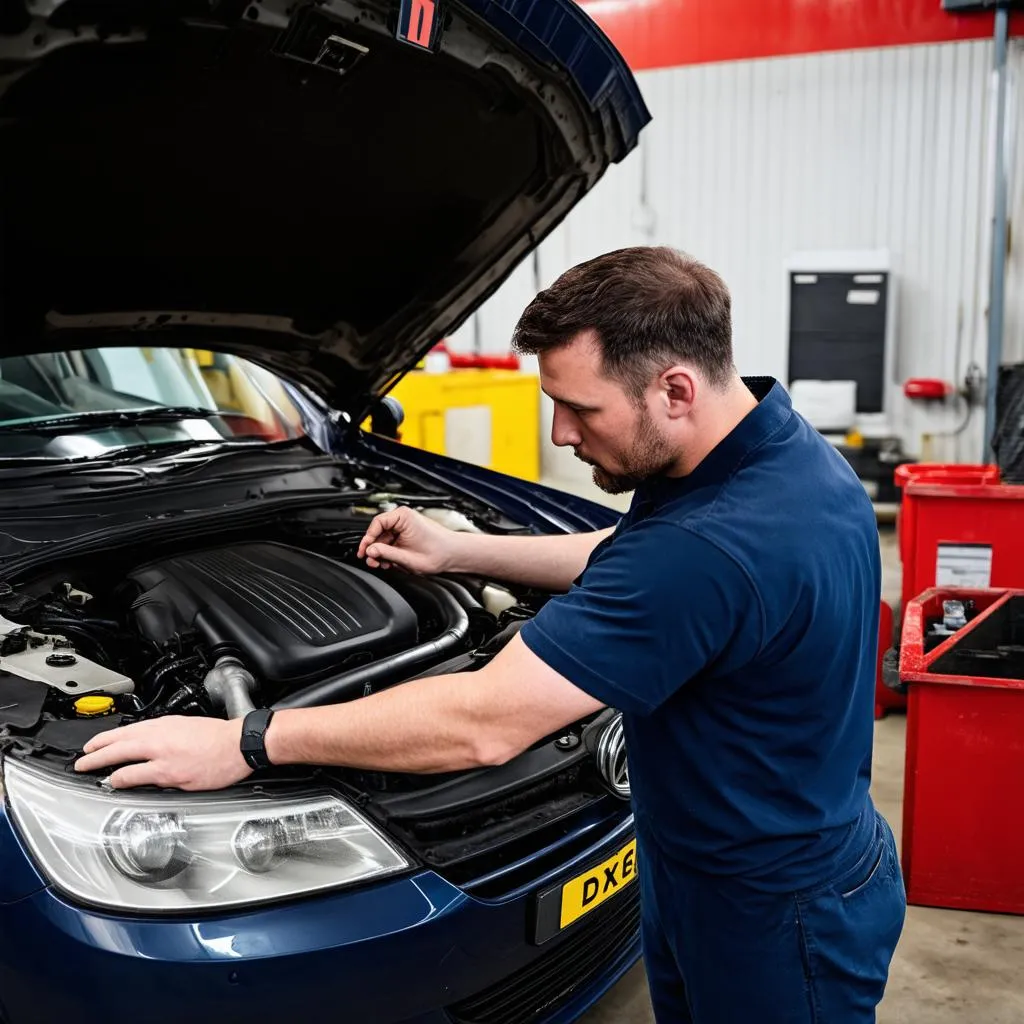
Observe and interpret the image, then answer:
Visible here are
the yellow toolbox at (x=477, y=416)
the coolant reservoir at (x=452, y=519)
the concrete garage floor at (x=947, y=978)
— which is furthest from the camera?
the yellow toolbox at (x=477, y=416)

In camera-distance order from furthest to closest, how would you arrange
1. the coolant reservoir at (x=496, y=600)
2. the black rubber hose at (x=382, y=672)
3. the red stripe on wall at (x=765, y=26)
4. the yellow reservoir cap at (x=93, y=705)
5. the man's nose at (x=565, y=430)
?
the red stripe on wall at (x=765, y=26), the coolant reservoir at (x=496, y=600), the black rubber hose at (x=382, y=672), the yellow reservoir cap at (x=93, y=705), the man's nose at (x=565, y=430)

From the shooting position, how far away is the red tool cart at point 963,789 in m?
2.35

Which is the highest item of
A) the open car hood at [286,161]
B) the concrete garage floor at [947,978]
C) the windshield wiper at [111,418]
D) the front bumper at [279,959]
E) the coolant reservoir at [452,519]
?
the open car hood at [286,161]

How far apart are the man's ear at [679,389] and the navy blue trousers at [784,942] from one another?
55cm

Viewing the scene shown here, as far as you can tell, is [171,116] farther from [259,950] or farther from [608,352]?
[259,950]

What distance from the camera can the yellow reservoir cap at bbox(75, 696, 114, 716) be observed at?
147 cm

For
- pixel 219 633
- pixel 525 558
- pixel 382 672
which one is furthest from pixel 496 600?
pixel 219 633

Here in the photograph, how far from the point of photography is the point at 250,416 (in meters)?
2.65

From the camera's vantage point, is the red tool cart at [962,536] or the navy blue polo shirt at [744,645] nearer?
the navy blue polo shirt at [744,645]

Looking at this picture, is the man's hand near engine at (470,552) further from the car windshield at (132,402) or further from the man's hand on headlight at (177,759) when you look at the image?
the man's hand on headlight at (177,759)

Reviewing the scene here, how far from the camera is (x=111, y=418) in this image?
232 centimetres

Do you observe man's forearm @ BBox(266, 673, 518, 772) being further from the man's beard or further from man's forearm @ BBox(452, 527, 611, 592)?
man's forearm @ BBox(452, 527, 611, 592)

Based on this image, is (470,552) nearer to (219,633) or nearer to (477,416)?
(219,633)

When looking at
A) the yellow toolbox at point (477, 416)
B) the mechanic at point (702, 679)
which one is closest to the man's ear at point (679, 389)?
the mechanic at point (702, 679)
